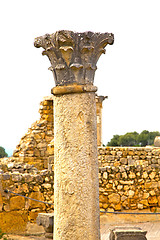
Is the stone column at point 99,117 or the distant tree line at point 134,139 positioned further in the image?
the distant tree line at point 134,139

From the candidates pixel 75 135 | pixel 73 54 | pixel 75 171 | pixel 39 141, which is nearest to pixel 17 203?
pixel 75 171

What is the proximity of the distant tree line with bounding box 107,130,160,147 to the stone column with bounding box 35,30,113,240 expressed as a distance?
129 ft

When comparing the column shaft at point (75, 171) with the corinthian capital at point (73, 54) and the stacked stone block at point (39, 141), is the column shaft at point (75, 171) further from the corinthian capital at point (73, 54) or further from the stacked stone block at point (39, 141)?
the stacked stone block at point (39, 141)

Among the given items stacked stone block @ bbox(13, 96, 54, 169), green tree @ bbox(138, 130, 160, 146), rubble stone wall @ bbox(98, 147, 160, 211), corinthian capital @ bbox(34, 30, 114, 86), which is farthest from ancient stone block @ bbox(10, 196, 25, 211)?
green tree @ bbox(138, 130, 160, 146)

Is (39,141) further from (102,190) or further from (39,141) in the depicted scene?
(102,190)

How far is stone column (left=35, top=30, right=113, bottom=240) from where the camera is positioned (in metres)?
4.61

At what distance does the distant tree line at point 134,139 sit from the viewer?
145 feet

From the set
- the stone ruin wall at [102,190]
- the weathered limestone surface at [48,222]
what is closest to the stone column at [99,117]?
the stone ruin wall at [102,190]

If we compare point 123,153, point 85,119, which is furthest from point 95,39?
point 123,153

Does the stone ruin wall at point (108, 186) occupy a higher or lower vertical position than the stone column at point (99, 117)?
lower

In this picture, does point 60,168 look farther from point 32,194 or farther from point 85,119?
point 32,194

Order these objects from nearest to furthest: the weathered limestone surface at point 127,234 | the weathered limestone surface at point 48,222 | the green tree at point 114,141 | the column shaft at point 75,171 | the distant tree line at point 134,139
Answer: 1. the column shaft at point 75,171
2. the weathered limestone surface at point 127,234
3. the weathered limestone surface at point 48,222
4. the distant tree line at point 134,139
5. the green tree at point 114,141

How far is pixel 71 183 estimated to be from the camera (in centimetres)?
461

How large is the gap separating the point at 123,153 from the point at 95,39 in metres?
10.1
